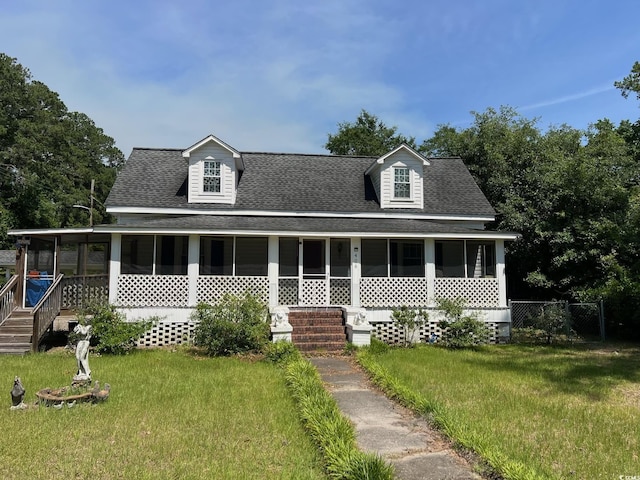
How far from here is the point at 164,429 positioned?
636 centimetres

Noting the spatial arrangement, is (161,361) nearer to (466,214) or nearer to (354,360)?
(354,360)

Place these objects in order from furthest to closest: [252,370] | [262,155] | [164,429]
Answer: [262,155]
[252,370]
[164,429]

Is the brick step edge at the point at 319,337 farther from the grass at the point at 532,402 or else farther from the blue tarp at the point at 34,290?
the blue tarp at the point at 34,290

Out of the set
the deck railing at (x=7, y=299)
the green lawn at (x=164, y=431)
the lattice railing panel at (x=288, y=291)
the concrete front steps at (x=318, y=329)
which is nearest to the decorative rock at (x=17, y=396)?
the green lawn at (x=164, y=431)

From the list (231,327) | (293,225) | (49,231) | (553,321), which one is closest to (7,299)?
(49,231)

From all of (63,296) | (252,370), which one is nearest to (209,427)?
(252,370)

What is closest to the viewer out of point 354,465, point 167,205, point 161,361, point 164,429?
point 354,465

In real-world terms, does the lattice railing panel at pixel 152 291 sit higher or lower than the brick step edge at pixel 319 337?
higher

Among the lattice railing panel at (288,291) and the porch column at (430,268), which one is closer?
the porch column at (430,268)

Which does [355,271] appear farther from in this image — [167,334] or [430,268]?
[167,334]

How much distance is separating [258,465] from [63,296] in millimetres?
11192

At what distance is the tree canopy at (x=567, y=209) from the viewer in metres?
16.2

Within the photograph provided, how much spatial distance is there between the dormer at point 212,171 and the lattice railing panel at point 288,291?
12.5ft

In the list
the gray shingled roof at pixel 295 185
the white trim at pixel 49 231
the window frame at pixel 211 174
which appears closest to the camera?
the white trim at pixel 49 231
